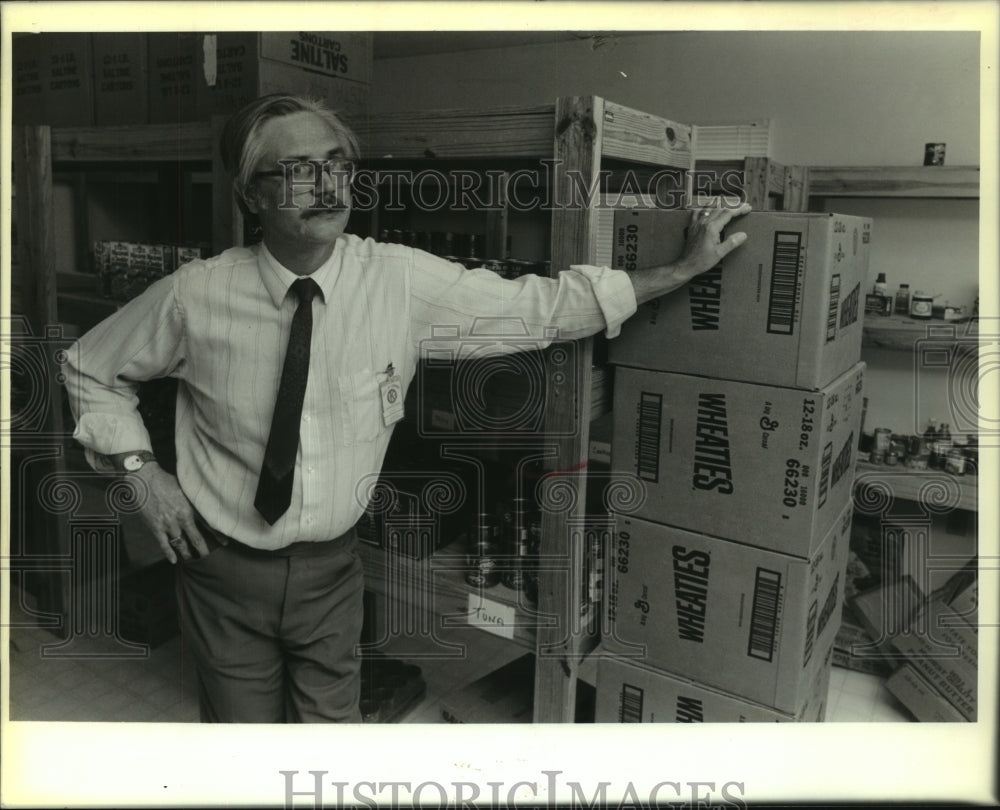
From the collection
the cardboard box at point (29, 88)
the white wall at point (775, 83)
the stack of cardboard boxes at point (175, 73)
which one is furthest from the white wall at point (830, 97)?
the cardboard box at point (29, 88)

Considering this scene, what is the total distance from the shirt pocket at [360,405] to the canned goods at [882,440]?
6.55ft

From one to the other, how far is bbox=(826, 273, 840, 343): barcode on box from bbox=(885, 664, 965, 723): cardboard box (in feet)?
4.75

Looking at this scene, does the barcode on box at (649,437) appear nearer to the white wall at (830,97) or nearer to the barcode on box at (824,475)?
the barcode on box at (824,475)

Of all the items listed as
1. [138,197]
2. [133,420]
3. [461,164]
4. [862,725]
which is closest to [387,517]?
[133,420]

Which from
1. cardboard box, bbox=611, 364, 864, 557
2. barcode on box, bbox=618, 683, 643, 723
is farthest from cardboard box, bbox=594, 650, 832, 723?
cardboard box, bbox=611, 364, 864, 557

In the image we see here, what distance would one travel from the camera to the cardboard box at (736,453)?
5.50ft

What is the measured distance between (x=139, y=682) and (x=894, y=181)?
2.78 metres

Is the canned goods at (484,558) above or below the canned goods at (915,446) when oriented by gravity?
below

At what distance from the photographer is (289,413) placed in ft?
5.49

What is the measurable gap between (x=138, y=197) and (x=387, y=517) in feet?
5.31

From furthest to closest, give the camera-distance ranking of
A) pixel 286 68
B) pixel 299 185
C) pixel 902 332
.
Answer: pixel 902 332
pixel 286 68
pixel 299 185

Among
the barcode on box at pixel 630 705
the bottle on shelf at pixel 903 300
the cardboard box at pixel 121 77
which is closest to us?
the barcode on box at pixel 630 705

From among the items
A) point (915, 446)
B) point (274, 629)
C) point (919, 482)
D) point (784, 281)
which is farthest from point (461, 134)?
point (915, 446)

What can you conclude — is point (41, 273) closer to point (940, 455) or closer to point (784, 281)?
point (784, 281)
